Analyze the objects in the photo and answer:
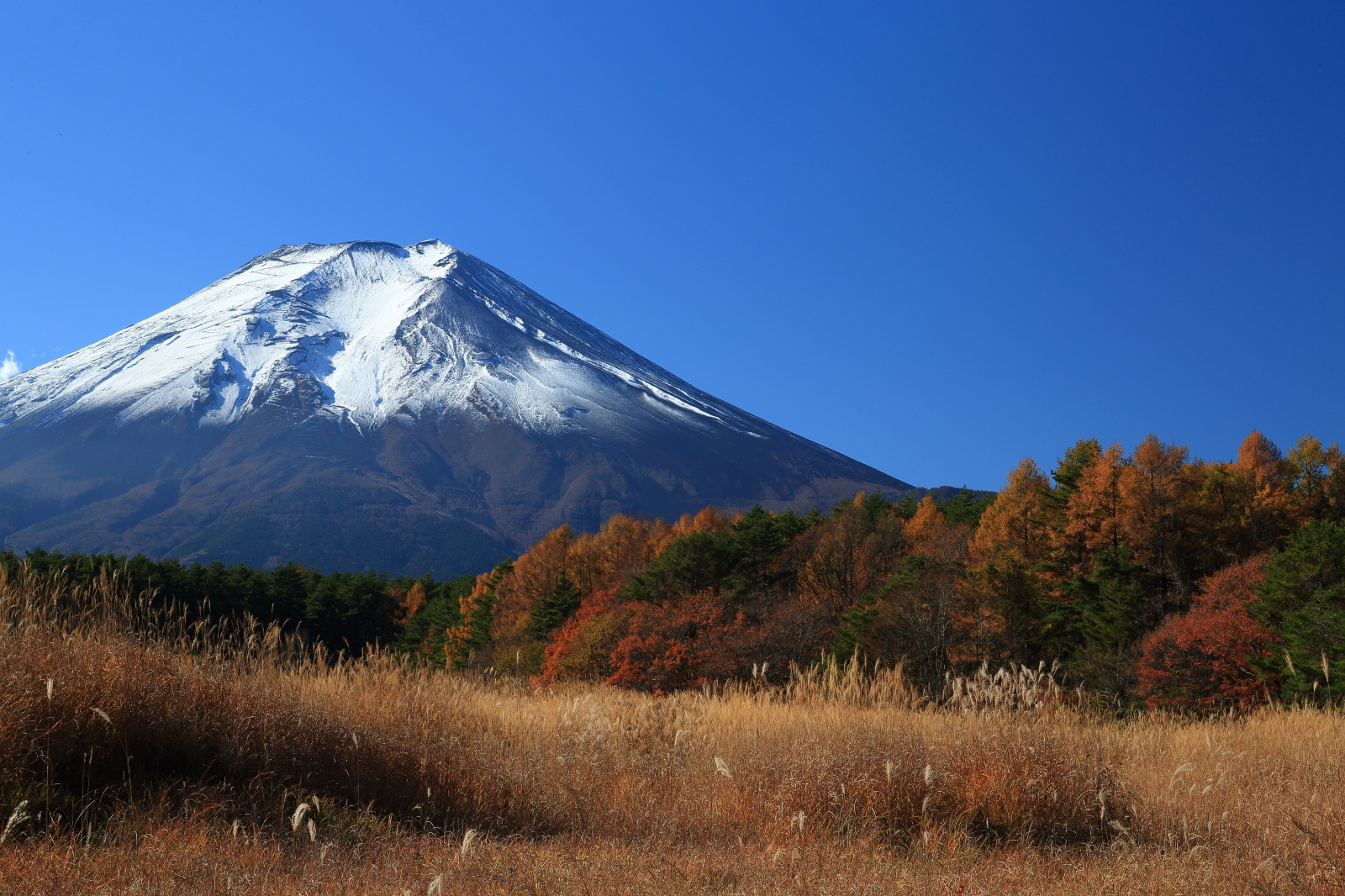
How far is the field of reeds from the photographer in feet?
14.1

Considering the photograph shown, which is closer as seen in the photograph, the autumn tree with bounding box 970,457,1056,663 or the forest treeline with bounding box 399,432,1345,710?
the forest treeline with bounding box 399,432,1345,710

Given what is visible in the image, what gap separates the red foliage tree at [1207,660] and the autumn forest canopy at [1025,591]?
81 mm

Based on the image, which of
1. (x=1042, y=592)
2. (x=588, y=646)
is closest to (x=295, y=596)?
(x=588, y=646)

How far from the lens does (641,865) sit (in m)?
4.47

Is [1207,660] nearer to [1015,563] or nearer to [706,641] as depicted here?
[1015,563]

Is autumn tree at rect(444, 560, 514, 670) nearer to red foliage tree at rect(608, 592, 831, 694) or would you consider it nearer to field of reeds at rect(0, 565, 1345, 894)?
red foliage tree at rect(608, 592, 831, 694)

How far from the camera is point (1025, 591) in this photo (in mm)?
37000

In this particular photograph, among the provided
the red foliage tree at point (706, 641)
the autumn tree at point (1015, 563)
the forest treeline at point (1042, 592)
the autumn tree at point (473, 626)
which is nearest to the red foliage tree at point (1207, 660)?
the forest treeline at point (1042, 592)

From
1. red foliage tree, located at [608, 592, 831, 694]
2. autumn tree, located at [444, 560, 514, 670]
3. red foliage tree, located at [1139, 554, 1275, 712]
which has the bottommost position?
autumn tree, located at [444, 560, 514, 670]

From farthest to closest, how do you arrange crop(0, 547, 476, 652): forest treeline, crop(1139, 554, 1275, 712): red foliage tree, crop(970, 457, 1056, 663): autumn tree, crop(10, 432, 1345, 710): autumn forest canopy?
crop(0, 547, 476, 652): forest treeline, crop(970, 457, 1056, 663): autumn tree, crop(10, 432, 1345, 710): autumn forest canopy, crop(1139, 554, 1275, 712): red foliage tree

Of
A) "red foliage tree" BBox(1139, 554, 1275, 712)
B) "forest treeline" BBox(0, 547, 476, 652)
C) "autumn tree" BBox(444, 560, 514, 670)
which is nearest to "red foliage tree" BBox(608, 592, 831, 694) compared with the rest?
"red foliage tree" BBox(1139, 554, 1275, 712)

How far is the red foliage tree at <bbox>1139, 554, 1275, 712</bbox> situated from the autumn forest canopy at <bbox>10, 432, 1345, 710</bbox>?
0.08 meters

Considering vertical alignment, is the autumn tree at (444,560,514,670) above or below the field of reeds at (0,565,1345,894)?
below

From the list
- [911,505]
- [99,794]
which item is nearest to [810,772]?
[99,794]
